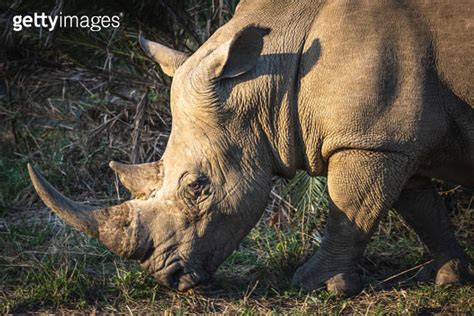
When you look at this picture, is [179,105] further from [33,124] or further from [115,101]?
[33,124]

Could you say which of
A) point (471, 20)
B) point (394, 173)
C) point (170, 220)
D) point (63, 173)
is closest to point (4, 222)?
point (63, 173)

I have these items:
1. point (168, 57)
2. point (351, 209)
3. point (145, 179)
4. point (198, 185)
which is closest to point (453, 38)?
point (351, 209)

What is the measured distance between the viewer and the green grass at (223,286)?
549cm

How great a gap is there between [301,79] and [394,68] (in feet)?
1.74

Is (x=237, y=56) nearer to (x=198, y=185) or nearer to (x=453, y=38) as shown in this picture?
(x=198, y=185)

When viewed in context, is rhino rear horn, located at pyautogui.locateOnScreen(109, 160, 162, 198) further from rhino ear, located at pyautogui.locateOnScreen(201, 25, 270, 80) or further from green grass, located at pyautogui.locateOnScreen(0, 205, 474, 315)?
rhino ear, located at pyautogui.locateOnScreen(201, 25, 270, 80)

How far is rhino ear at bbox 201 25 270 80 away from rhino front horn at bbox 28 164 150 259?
0.91 meters

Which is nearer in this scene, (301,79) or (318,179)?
(301,79)

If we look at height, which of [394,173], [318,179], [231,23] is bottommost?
[318,179]

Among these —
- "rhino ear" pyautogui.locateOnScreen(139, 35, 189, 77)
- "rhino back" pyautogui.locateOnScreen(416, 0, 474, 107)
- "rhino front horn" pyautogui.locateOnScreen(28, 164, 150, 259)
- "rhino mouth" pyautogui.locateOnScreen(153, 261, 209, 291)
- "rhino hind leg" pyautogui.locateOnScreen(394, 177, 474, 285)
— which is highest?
"rhino ear" pyautogui.locateOnScreen(139, 35, 189, 77)

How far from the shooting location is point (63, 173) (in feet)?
27.3

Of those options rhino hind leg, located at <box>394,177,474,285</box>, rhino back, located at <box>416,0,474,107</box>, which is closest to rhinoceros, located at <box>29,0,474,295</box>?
rhino back, located at <box>416,0,474,107</box>

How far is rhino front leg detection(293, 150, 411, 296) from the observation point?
206 inches

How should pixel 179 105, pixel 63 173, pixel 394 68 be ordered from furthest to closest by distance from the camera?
pixel 63 173, pixel 179 105, pixel 394 68
